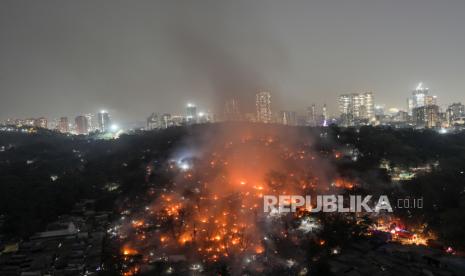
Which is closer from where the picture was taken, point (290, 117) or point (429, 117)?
point (429, 117)

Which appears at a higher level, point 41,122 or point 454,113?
point 41,122

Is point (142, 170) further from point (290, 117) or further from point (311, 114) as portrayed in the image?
point (311, 114)

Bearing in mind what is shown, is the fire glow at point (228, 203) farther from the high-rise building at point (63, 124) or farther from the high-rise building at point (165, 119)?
the high-rise building at point (63, 124)

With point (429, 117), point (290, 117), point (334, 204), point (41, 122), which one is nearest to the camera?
point (334, 204)

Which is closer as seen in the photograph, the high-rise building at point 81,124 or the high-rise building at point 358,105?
the high-rise building at point 358,105

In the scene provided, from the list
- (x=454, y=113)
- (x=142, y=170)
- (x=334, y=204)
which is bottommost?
(x=334, y=204)

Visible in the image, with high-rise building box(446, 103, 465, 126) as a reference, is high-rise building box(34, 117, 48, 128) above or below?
above

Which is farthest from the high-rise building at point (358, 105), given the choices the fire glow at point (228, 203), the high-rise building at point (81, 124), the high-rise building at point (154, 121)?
the high-rise building at point (81, 124)

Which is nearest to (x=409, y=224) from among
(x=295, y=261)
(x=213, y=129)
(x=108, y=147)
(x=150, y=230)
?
(x=295, y=261)

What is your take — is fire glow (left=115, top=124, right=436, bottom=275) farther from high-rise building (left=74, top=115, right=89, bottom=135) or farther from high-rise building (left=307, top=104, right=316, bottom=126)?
high-rise building (left=74, top=115, right=89, bottom=135)

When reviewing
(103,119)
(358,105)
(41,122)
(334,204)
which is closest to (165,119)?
(103,119)

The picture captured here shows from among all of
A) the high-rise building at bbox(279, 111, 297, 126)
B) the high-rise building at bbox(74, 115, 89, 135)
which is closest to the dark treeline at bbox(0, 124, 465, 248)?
the high-rise building at bbox(279, 111, 297, 126)

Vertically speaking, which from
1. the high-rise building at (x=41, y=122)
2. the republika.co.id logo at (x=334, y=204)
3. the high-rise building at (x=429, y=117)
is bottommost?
the republika.co.id logo at (x=334, y=204)

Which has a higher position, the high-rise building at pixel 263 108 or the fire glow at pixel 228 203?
the high-rise building at pixel 263 108
